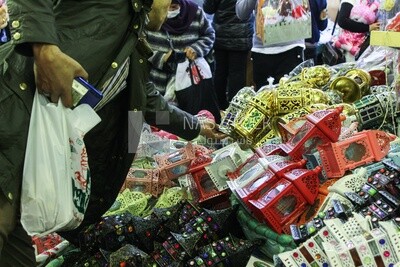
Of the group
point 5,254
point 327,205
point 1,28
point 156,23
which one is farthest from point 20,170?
point 1,28

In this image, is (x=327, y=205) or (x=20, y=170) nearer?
(x=20, y=170)

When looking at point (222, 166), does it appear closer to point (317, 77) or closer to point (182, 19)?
point (317, 77)

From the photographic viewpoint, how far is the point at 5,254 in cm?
167

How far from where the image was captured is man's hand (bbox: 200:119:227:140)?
241cm

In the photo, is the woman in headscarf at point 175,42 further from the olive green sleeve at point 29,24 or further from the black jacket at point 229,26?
the olive green sleeve at point 29,24

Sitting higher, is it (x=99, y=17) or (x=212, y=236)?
(x=99, y=17)

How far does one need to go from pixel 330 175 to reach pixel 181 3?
8.40 feet

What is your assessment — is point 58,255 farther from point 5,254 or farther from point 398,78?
point 398,78

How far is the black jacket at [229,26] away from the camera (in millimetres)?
5047

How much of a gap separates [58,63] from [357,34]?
13.4 feet

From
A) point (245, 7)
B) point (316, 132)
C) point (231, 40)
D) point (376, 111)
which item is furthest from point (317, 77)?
point (231, 40)

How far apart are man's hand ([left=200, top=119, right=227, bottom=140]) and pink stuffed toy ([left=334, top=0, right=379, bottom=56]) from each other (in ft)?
7.61

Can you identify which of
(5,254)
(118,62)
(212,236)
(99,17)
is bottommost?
(212,236)

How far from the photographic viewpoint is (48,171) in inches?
57.1
